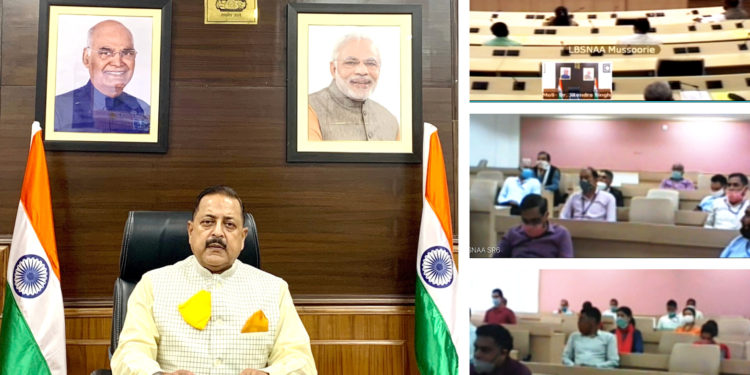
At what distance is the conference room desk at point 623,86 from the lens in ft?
12.3

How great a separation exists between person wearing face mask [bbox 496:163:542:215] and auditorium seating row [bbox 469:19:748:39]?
0.60 meters

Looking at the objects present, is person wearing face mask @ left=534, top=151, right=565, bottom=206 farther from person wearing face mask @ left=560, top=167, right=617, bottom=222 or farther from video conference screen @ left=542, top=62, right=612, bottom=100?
video conference screen @ left=542, top=62, right=612, bottom=100

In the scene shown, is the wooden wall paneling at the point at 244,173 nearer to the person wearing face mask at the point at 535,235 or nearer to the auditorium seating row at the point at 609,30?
the auditorium seating row at the point at 609,30

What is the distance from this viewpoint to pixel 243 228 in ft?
9.11

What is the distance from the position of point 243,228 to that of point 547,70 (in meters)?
1.68

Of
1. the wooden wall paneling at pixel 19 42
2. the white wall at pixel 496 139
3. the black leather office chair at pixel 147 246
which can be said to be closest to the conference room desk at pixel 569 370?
the white wall at pixel 496 139

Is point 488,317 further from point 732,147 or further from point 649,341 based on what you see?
point 732,147

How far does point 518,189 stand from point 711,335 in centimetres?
110

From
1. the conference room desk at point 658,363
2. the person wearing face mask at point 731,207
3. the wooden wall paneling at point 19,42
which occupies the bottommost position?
the conference room desk at point 658,363

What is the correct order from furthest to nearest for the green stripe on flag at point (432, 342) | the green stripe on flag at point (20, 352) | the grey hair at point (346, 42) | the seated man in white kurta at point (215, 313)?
the grey hair at point (346, 42) → the green stripe on flag at point (432, 342) → the green stripe on flag at point (20, 352) → the seated man in white kurta at point (215, 313)

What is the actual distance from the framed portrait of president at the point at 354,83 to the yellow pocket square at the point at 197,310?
99 centimetres

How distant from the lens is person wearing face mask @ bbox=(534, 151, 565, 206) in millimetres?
3787

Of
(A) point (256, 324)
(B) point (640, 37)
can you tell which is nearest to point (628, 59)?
(B) point (640, 37)

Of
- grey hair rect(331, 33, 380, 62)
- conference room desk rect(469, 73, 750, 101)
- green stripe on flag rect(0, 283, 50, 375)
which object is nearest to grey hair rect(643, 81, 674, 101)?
conference room desk rect(469, 73, 750, 101)
